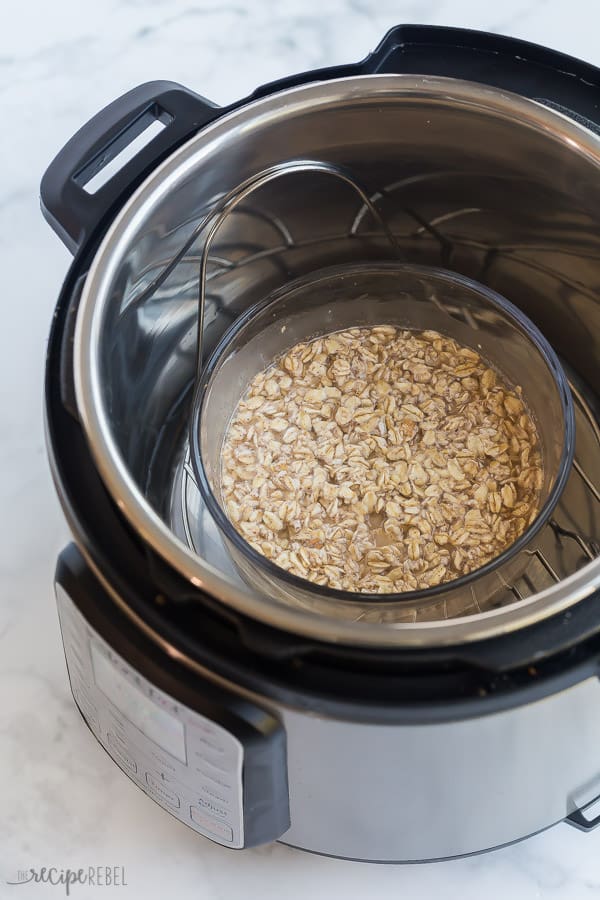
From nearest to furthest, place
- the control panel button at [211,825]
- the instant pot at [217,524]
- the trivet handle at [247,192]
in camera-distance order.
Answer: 1. the instant pot at [217,524]
2. the control panel button at [211,825]
3. the trivet handle at [247,192]

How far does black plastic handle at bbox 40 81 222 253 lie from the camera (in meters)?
0.83

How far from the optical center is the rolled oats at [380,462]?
0.92 meters

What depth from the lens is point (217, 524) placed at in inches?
32.1

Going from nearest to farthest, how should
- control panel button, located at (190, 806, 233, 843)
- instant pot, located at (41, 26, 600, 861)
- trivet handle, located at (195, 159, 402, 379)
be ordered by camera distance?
instant pot, located at (41, 26, 600, 861)
control panel button, located at (190, 806, 233, 843)
trivet handle, located at (195, 159, 402, 379)

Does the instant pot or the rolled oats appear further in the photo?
the rolled oats

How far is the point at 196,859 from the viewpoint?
92 centimetres

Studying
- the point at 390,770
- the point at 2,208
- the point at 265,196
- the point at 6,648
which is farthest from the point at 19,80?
the point at 390,770

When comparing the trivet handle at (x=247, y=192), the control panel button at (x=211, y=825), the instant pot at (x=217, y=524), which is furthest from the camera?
the trivet handle at (x=247, y=192)

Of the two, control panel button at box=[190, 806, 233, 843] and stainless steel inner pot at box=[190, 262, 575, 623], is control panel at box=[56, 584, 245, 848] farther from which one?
stainless steel inner pot at box=[190, 262, 575, 623]

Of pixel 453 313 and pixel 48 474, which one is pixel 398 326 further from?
pixel 48 474
